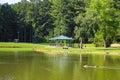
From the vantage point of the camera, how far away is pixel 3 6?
112562 mm

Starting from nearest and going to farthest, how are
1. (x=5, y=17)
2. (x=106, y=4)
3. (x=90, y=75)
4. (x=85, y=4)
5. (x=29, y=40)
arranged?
(x=90, y=75)
(x=106, y=4)
(x=85, y=4)
(x=5, y=17)
(x=29, y=40)

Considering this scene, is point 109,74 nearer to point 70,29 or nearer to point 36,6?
point 70,29

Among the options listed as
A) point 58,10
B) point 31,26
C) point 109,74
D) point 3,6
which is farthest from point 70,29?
point 109,74

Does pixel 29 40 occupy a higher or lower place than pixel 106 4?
lower

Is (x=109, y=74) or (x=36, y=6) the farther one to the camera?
(x=36, y=6)

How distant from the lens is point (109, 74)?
3058 centimetres

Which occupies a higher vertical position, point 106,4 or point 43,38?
point 106,4

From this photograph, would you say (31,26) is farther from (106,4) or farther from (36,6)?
(106,4)

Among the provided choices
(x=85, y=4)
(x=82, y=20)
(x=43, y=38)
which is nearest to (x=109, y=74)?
(x=82, y=20)

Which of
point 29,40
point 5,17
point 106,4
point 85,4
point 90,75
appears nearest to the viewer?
point 90,75

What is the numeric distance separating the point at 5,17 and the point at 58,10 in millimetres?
17721

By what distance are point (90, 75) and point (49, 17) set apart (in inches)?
3407

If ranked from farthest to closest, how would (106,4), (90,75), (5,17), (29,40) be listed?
1. (29,40)
2. (5,17)
3. (106,4)
4. (90,75)

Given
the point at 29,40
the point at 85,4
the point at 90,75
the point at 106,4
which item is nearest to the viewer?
the point at 90,75
